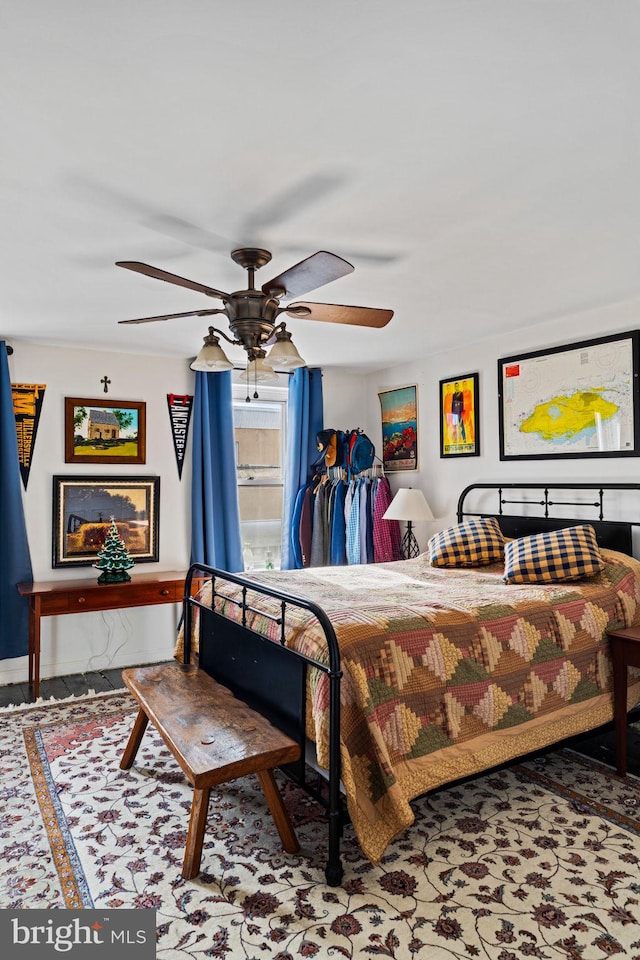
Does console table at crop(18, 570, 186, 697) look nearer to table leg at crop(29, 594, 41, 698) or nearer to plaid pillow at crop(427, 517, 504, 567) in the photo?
table leg at crop(29, 594, 41, 698)

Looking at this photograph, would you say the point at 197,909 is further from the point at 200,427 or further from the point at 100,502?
the point at 200,427

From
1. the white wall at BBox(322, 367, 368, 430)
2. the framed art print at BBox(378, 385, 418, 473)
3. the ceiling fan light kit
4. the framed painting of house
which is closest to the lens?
the ceiling fan light kit

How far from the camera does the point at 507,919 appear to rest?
6.45ft

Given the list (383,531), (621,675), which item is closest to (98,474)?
(383,531)

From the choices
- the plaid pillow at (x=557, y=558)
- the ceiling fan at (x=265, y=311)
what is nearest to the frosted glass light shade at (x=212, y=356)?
the ceiling fan at (x=265, y=311)

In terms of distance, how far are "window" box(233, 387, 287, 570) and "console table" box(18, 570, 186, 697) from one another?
1064 mm

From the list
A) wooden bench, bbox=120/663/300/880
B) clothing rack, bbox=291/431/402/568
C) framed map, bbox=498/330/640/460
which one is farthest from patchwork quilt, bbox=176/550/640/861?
clothing rack, bbox=291/431/402/568

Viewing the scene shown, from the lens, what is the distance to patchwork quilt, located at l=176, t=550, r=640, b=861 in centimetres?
223

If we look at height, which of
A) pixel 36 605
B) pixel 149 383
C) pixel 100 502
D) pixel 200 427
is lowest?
pixel 36 605

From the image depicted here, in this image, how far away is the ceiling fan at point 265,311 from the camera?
2.40 m

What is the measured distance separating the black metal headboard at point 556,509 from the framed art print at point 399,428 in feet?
2.67

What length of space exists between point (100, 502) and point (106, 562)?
564 mm

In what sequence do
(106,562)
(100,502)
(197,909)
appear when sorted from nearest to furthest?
1. (197,909)
2. (106,562)
3. (100,502)

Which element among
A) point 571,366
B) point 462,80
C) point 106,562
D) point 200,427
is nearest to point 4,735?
point 106,562
